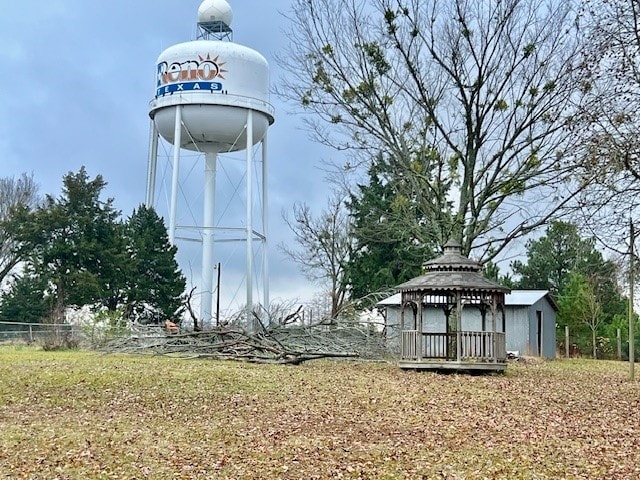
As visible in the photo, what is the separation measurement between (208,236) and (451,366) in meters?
17.1

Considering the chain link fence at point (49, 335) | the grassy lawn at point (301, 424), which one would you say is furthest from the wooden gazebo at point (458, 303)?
the chain link fence at point (49, 335)

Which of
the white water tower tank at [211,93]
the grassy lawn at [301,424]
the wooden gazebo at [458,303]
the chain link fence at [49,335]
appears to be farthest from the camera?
the white water tower tank at [211,93]

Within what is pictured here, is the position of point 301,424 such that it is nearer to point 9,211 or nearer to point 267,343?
point 267,343

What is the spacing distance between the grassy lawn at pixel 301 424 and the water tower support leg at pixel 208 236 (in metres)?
15.0

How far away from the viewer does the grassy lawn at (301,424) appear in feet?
32.0

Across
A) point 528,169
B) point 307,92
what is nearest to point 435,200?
point 528,169

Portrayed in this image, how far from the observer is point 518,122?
2609 centimetres

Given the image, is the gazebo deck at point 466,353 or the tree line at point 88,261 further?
the tree line at point 88,261

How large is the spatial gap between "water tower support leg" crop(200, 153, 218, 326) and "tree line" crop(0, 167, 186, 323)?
3291 mm

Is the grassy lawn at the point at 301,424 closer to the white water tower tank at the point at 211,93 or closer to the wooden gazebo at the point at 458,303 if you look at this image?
the wooden gazebo at the point at 458,303

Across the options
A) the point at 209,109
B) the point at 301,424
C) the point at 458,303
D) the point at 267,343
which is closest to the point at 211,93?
the point at 209,109

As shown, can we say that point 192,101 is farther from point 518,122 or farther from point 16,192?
point 16,192

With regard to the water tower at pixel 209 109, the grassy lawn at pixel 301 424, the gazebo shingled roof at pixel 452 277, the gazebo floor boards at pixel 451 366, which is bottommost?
the grassy lawn at pixel 301 424

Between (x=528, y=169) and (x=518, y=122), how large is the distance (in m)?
1.48
